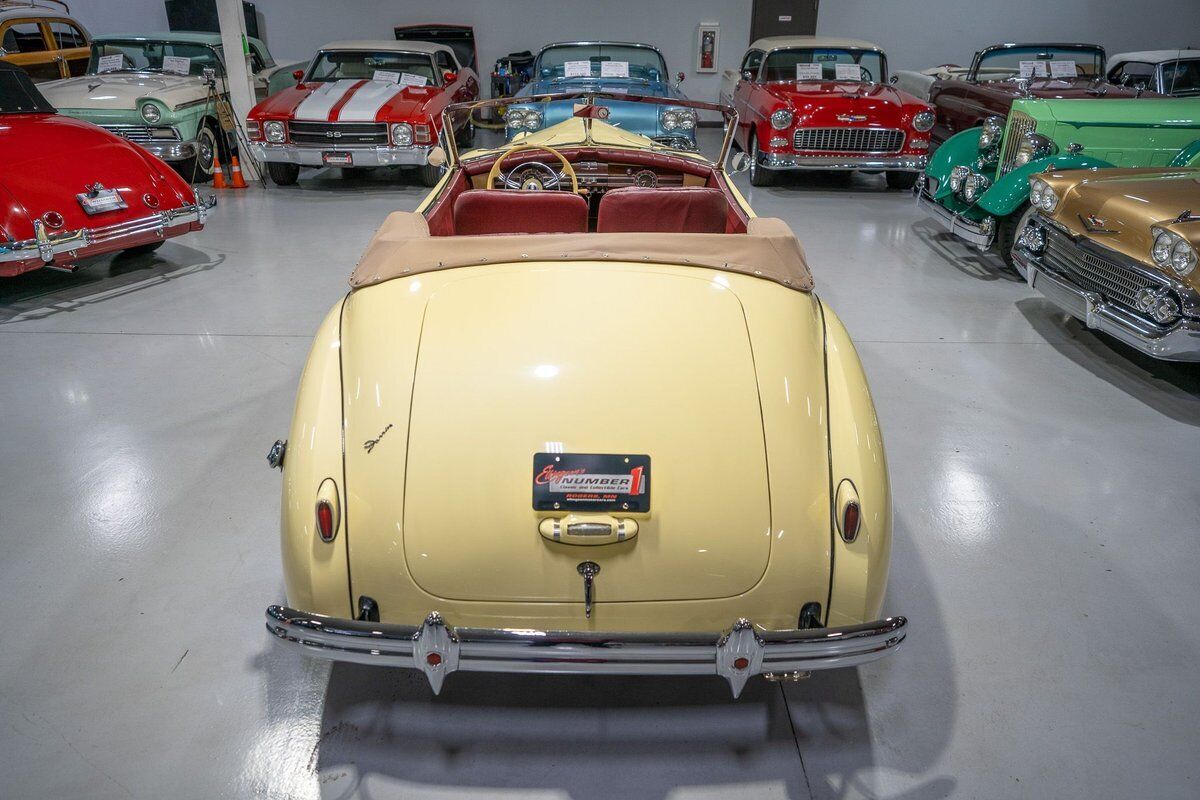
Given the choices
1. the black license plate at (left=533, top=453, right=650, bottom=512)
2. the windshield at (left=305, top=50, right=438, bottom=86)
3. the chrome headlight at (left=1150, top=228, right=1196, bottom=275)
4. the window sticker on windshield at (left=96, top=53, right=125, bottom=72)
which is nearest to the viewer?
the black license plate at (left=533, top=453, right=650, bottom=512)

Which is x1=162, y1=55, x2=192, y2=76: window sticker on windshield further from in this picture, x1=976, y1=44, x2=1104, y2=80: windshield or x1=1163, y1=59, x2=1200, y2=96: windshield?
x1=1163, y1=59, x2=1200, y2=96: windshield

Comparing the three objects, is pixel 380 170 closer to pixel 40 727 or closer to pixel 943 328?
pixel 943 328

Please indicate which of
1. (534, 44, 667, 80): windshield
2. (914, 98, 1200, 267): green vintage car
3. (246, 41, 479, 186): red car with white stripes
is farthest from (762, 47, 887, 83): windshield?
(246, 41, 479, 186): red car with white stripes

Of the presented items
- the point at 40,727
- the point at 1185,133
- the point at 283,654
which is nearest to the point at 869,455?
the point at 283,654

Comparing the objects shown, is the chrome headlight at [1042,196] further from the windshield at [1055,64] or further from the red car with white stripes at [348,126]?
the red car with white stripes at [348,126]

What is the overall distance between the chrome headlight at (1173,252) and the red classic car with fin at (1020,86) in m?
3.92

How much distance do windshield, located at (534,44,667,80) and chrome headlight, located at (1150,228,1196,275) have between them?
5.98 metres

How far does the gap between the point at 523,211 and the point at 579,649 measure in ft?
6.78

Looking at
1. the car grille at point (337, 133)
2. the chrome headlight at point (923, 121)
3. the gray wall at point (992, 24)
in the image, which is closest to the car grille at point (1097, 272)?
the chrome headlight at point (923, 121)

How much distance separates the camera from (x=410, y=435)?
1986 mm

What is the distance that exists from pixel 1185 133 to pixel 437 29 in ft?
35.8

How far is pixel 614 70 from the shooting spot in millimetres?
8617

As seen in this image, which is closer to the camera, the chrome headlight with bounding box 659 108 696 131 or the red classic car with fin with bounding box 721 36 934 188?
the chrome headlight with bounding box 659 108 696 131

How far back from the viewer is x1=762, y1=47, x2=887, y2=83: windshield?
8984 millimetres
